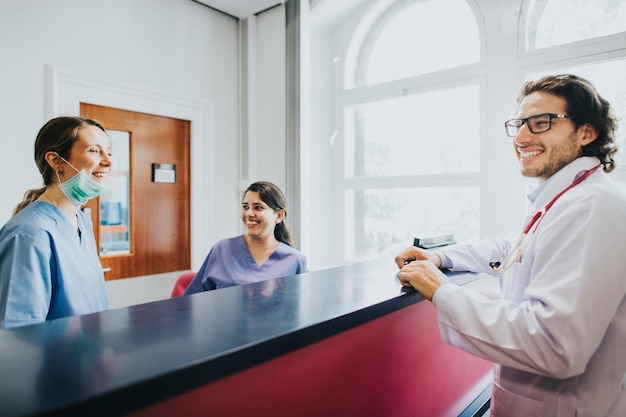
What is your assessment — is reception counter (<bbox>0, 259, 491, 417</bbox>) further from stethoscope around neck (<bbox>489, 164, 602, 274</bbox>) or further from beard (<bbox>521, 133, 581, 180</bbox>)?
beard (<bbox>521, 133, 581, 180</bbox>)

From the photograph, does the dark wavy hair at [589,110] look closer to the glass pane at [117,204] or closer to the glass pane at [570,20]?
the glass pane at [570,20]

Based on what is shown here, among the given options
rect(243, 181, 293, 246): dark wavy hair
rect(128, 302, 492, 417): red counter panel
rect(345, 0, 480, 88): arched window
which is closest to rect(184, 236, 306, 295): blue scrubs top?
rect(243, 181, 293, 246): dark wavy hair

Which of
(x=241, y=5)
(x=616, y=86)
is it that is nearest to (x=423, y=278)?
(x=616, y=86)

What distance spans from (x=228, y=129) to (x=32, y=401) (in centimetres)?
362

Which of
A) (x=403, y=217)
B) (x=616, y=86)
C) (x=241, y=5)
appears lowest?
(x=403, y=217)

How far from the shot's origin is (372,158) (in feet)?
12.2

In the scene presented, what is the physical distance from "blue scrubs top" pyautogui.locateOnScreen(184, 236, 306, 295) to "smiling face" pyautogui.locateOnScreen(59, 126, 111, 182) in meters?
0.74

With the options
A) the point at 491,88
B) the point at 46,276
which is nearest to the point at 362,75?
the point at 491,88

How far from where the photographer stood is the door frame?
277 cm

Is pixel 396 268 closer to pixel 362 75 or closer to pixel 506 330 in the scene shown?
pixel 506 330

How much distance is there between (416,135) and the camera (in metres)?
3.42

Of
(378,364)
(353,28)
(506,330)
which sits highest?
(353,28)

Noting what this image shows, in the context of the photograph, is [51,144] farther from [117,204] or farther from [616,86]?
[616,86]

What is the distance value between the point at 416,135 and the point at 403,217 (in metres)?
0.72
